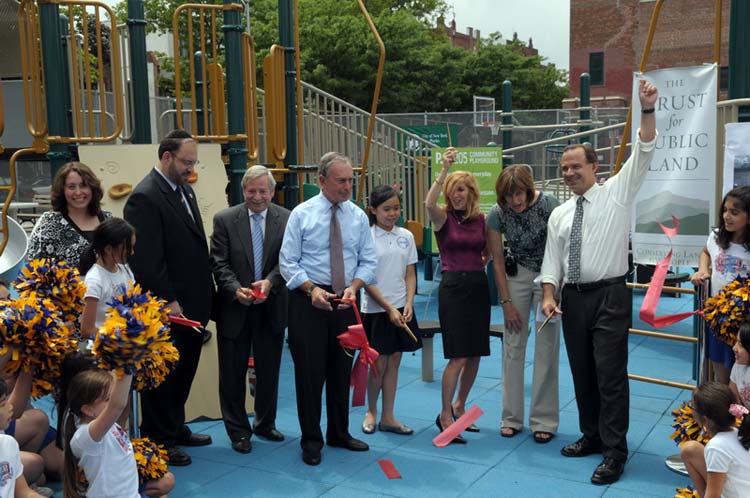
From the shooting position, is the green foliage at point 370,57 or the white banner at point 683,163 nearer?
the white banner at point 683,163

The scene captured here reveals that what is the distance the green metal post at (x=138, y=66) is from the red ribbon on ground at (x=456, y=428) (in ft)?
12.4

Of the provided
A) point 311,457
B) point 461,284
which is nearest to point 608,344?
point 461,284

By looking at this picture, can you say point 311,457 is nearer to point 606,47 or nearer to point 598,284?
point 598,284

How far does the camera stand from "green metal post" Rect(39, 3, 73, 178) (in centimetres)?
588

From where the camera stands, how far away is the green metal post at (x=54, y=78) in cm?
588

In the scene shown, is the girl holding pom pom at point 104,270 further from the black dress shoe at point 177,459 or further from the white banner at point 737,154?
the white banner at point 737,154

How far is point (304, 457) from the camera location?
504 centimetres

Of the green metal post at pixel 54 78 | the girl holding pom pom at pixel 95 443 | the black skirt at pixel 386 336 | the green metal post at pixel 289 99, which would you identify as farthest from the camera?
the green metal post at pixel 289 99

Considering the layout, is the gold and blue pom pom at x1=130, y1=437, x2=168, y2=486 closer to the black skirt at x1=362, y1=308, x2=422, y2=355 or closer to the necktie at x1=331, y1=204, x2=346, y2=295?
the necktie at x1=331, y1=204, x2=346, y2=295

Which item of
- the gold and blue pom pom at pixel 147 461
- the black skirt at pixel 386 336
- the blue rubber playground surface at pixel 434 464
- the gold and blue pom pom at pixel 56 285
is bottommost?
the blue rubber playground surface at pixel 434 464

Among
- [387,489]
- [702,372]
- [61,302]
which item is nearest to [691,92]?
[702,372]

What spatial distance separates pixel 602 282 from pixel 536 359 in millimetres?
908

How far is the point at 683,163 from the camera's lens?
4.82 metres

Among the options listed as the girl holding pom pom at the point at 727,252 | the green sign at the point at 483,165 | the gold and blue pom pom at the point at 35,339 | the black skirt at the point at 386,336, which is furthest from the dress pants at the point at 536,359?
the green sign at the point at 483,165
